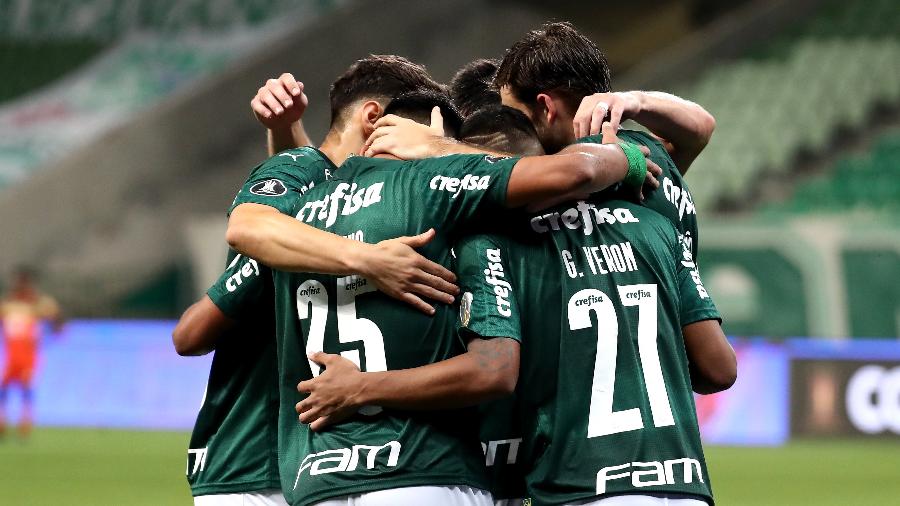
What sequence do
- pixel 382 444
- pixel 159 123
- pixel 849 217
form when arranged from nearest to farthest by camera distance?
pixel 382 444
pixel 849 217
pixel 159 123

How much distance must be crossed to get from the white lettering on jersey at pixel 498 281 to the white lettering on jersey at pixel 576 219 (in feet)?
0.48

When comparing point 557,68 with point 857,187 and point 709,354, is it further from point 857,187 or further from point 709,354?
point 857,187

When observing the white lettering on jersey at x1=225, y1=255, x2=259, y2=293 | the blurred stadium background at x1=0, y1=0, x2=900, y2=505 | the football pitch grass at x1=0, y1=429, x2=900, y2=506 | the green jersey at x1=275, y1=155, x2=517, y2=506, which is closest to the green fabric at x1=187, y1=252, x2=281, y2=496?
Answer: the white lettering on jersey at x1=225, y1=255, x2=259, y2=293

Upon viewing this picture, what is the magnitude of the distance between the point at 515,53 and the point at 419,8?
18.5 meters

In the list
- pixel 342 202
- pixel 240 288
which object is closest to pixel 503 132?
pixel 342 202

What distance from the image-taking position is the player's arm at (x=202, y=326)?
324cm

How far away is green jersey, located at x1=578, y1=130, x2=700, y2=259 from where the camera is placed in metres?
3.08

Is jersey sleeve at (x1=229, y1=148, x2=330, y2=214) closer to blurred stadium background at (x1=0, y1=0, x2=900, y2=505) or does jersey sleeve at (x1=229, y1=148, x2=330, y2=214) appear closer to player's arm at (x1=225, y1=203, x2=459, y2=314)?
player's arm at (x1=225, y1=203, x2=459, y2=314)

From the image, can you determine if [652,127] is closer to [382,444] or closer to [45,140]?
[382,444]

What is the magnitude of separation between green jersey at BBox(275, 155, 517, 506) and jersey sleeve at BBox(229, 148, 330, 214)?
11 centimetres

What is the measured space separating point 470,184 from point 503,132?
0.27 m

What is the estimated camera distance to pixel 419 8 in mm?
21297

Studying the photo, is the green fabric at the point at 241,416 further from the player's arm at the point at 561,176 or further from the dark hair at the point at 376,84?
the player's arm at the point at 561,176

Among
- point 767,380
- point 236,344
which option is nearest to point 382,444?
point 236,344
